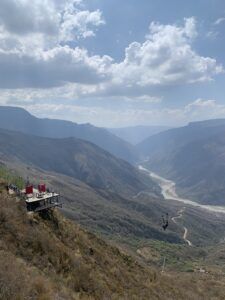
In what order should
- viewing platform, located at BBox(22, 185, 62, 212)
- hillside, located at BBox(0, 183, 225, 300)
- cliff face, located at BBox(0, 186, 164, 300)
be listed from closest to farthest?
cliff face, located at BBox(0, 186, 164, 300) → hillside, located at BBox(0, 183, 225, 300) → viewing platform, located at BBox(22, 185, 62, 212)

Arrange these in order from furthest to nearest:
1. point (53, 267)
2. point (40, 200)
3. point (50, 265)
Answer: point (40, 200) < point (53, 267) < point (50, 265)

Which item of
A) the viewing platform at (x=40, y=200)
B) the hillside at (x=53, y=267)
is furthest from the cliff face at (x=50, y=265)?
the viewing platform at (x=40, y=200)

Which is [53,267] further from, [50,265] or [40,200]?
[40,200]

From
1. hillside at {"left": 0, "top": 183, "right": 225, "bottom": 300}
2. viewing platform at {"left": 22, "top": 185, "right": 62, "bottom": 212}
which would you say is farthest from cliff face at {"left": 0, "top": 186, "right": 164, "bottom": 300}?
viewing platform at {"left": 22, "top": 185, "right": 62, "bottom": 212}

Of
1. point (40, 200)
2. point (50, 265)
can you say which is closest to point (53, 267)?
point (50, 265)

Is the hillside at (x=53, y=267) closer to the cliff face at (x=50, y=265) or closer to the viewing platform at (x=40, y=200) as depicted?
the cliff face at (x=50, y=265)

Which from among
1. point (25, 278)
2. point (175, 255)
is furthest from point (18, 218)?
point (175, 255)

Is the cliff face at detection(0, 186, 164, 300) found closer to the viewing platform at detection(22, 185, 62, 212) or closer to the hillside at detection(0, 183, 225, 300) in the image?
the hillside at detection(0, 183, 225, 300)

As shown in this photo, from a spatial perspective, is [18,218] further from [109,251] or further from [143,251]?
[143,251]
